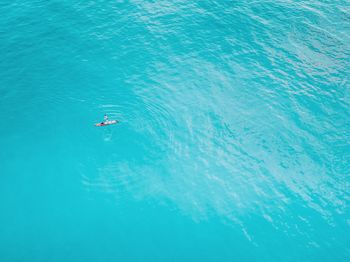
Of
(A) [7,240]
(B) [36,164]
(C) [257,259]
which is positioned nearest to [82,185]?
(B) [36,164]

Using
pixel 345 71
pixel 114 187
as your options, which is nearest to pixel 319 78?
pixel 345 71

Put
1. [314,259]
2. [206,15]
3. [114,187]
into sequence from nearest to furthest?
1. [314,259]
2. [114,187]
3. [206,15]

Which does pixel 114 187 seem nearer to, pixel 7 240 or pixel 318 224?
pixel 7 240

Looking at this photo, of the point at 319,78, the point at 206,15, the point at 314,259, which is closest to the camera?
the point at 314,259

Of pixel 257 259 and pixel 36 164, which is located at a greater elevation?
pixel 36 164

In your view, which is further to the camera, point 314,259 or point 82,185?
point 82,185

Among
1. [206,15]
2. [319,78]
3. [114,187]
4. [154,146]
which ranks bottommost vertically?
[114,187]

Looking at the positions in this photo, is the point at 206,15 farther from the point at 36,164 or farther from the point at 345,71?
the point at 36,164
